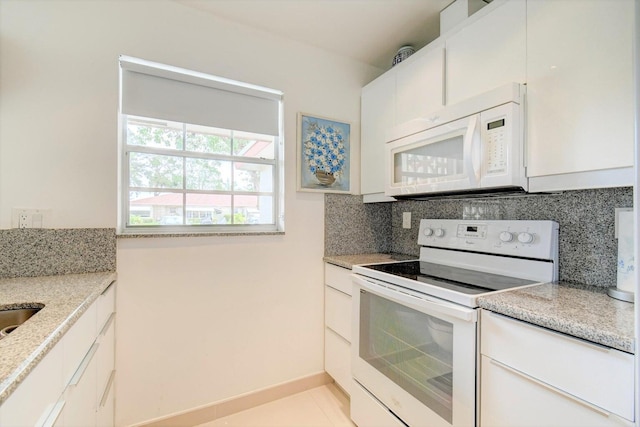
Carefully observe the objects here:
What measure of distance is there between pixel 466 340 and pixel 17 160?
2156mm

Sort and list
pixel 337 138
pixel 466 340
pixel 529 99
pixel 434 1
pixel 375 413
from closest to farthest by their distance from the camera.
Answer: pixel 466 340 → pixel 529 99 → pixel 375 413 → pixel 434 1 → pixel 337 138

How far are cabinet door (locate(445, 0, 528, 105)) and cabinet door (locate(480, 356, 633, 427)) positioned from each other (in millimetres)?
1185

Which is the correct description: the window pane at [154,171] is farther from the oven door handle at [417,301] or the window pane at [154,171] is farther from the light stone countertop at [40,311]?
the oven door handle at [417,301]

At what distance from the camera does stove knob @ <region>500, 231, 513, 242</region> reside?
143cm

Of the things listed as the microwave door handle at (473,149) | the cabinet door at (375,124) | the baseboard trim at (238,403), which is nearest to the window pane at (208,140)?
the cabinet door at (375,124)

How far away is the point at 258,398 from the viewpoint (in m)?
1.85

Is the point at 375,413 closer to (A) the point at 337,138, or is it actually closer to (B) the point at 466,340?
(B) the point at 466,340

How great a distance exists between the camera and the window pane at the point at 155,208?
164cm

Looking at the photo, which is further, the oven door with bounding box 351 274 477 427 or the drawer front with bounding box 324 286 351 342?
the drawer front with bounding box 324 286 351 342

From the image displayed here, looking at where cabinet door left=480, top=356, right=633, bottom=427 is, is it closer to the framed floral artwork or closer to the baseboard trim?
the baseboard trim

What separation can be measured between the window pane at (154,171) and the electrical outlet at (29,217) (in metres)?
0.40

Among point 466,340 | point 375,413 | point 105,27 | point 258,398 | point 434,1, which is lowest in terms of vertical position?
point 258,398

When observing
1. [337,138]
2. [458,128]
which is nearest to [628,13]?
Result: [458,128]

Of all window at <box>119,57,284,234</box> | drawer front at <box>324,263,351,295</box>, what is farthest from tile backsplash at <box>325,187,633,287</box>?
window at <box>119,57,284,234</box>
